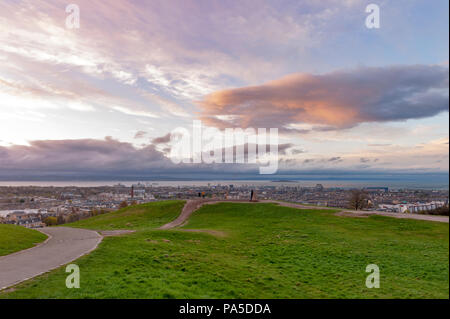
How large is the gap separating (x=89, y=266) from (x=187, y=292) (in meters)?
6.02

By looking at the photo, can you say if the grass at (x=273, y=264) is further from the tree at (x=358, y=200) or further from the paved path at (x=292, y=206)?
the tree at (x=358, y=200)

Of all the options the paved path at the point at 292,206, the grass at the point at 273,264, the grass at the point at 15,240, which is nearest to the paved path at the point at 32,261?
the grass at the point at 15,240

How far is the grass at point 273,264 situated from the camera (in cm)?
879

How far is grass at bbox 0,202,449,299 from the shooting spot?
28.8 ft

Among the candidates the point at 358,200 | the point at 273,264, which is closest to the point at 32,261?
the point at 273,264

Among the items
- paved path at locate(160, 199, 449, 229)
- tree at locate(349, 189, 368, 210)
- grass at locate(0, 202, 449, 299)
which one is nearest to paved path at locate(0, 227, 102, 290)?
grass at locate(0, 202, 449, 299)

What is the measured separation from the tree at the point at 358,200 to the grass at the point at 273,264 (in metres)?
18.5

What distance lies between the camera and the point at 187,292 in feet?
27.7

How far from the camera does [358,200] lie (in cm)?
4094

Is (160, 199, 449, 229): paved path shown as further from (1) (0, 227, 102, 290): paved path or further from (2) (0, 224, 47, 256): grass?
(1) (0, 227, 102, 290): paved path

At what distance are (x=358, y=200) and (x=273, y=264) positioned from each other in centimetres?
3506

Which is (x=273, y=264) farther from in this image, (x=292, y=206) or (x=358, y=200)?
(x=358, y=200)

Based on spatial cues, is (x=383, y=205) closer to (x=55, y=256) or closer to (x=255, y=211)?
(x=255, y=211)

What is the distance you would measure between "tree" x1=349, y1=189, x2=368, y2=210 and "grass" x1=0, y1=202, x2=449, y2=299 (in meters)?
18.5
